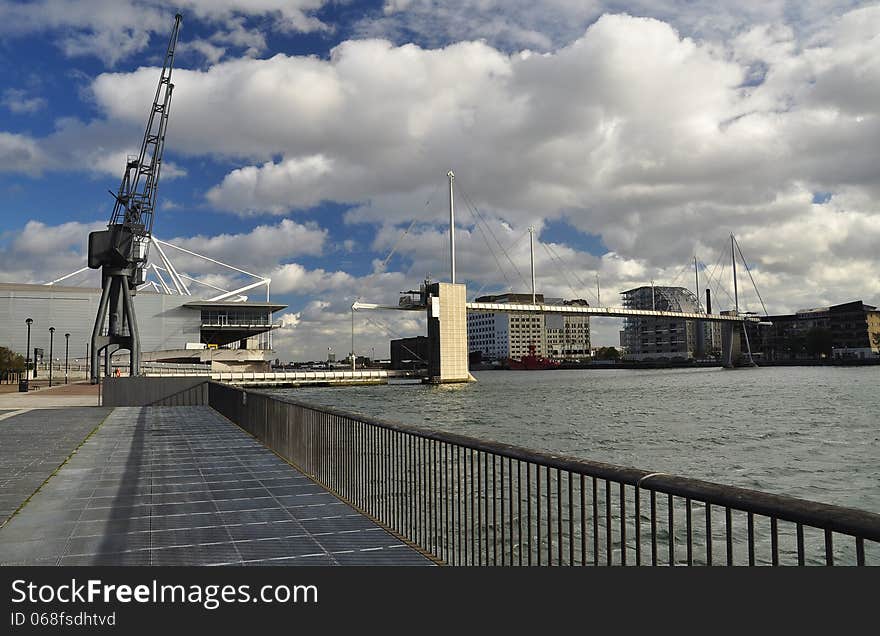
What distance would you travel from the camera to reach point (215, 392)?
25.7 metres

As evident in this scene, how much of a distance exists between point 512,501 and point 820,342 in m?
176

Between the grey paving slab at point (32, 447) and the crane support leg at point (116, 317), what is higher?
the crane support leg at point (116, 317)

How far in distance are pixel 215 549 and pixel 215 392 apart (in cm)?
2100

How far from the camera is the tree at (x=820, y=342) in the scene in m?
157

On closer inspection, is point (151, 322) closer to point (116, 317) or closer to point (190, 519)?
point (116, 317)

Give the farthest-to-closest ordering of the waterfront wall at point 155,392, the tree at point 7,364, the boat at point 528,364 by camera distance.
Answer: the boat at point 528,364, the tree at point 7,364, the waterfront wall at point 155,392

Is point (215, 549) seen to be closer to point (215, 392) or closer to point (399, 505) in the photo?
point (399, 505)

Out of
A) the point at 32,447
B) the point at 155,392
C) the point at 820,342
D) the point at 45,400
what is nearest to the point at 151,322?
the point at 45,400

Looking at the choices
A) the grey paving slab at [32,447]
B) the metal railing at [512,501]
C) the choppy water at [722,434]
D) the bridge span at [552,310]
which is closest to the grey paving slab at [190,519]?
the grey paving slab at [32,447]

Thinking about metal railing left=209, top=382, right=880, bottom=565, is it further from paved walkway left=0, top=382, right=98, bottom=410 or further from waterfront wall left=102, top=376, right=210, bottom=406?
paved walkway left=0, top=382, right=98, bottom=410

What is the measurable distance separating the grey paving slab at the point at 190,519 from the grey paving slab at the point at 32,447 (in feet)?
0.80

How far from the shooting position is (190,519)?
6871 millimetres

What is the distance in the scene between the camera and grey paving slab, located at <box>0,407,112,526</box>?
27.7 ft

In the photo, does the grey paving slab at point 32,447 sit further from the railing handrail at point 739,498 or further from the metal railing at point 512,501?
the railing handrail at point 739,498
